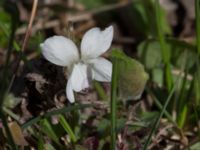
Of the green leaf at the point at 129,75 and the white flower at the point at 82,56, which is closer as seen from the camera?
the white flower at the point at 82,56

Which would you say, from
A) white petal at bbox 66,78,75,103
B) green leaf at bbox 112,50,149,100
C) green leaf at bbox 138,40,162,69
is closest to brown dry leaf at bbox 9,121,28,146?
white petal at bbox 66,78,75,103

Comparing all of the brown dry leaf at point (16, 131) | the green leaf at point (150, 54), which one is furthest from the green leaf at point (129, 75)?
the green leaf at point (150, 54)

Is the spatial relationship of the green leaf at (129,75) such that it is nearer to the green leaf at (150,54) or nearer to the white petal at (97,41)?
the white petal at (97,41)

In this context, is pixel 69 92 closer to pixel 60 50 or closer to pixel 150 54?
pixel 60 50

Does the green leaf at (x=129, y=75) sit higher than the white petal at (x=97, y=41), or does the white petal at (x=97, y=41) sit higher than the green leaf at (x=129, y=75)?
the white petal at (x=97, y=41)

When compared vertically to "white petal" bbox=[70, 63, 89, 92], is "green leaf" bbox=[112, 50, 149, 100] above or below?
below

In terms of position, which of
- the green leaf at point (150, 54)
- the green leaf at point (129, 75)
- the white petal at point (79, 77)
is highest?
the white petal at point (79, 77)

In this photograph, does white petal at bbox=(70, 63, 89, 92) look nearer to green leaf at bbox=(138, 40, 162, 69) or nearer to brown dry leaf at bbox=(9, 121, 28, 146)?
brown dry leaf at bbox=(9, 121, 28, 146)

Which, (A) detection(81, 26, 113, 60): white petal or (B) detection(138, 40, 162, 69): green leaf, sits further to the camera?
(B) detection(138, 40, 162, 69): green leaf

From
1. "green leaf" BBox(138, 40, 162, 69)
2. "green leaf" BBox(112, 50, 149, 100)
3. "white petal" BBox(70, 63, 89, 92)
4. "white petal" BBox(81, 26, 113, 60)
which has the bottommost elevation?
"green leaf" BBox(138, 40, 162, 69)
